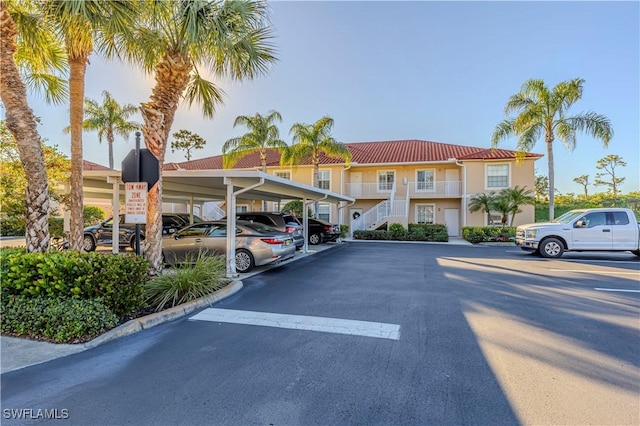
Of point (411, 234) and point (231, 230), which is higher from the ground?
point (231, 230)

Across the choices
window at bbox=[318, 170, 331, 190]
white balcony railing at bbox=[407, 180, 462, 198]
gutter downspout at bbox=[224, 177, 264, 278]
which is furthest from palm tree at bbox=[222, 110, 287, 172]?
gutter downspout at bbox=[224, 177, 264, 278]

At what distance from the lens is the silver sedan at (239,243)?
8.86 m

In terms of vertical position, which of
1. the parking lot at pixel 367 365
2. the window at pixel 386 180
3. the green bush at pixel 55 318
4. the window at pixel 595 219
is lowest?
the parking lot at pixel 367 365

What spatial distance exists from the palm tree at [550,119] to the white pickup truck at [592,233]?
6043mm

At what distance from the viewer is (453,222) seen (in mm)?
22469

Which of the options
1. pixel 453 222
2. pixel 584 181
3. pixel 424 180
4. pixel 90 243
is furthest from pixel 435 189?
pixel 584 181

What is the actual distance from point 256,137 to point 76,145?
12.3 meters

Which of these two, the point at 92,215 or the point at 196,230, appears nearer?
the point at 196,230

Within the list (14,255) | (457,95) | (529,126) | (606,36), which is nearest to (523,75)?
(529,126)

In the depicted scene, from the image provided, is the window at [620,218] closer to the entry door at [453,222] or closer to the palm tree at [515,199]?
the palm tree at [515,199]

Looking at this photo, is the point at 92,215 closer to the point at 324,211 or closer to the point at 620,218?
the point at 324,211

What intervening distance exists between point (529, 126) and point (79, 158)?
2102 centimetres

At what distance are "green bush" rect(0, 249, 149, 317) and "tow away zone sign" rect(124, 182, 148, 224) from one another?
97cm

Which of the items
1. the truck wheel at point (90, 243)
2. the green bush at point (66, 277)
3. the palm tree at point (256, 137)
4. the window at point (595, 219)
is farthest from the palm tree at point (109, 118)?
the window at point (595, 219)
